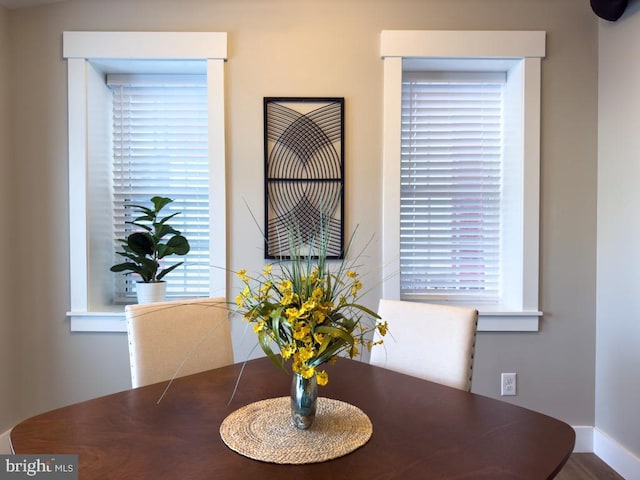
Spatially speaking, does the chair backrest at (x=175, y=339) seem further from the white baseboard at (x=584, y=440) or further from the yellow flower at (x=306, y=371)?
the white baseboard at (x=584, y=440)

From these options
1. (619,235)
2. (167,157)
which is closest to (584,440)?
(619,235)

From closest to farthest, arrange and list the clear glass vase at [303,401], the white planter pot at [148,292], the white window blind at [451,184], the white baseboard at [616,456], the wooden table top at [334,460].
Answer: the wooden table top at [334,460], the clear glass vase at [303,401], the white baseboard at [616,456], the white planter pot at [148,292], the white window blind at [451,184]

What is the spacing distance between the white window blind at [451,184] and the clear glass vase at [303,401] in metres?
1.58

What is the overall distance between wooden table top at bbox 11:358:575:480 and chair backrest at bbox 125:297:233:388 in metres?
0.17

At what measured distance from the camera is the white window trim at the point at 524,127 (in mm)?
2236

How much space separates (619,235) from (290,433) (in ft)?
6.75

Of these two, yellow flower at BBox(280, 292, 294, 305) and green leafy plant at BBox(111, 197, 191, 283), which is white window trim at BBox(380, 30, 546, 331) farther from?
yellow flower at BBox(280, 292, 294, 305)

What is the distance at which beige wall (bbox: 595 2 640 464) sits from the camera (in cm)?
201

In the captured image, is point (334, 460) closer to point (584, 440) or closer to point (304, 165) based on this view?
point (304, 165)

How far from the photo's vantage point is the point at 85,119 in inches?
→ 88.7

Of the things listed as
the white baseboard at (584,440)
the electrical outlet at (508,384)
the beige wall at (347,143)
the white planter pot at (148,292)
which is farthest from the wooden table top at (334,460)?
the white baseboard at (584,440)

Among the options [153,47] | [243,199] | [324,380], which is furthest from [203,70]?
[324,380]

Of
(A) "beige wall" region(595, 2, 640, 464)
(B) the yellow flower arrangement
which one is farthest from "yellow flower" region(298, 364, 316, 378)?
(A) "beige wall" region(595, 2, 640, 464)

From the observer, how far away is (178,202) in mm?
2535
